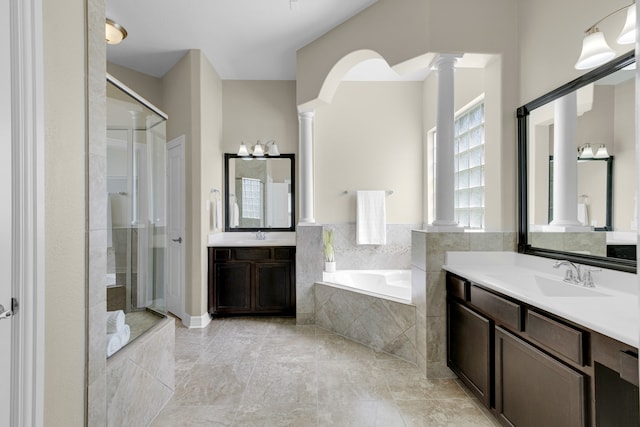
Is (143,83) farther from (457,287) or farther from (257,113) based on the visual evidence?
(457,287)

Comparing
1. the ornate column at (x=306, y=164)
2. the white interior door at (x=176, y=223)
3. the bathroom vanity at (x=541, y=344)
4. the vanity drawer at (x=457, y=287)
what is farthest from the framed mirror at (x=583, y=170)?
the white interior door at (x=176, y=223)

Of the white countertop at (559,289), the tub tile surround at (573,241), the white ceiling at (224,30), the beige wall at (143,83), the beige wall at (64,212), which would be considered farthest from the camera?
the beige wall at (143,83)

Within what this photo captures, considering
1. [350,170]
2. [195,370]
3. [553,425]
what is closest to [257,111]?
[350,170]

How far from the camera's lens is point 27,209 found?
3.26 feet

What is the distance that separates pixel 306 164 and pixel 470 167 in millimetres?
1790

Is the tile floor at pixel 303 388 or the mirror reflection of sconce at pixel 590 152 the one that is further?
the tile floor at pixel 303 388

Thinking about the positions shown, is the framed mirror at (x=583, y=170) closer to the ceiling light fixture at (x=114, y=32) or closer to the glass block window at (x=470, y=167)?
the glass block window at (x=470, y=167)

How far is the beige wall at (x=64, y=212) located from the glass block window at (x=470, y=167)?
3253mm

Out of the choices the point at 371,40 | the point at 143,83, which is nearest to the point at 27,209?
the point at 371,40

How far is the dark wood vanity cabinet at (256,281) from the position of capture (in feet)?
12.3

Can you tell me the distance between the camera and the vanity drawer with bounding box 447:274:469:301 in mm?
2115

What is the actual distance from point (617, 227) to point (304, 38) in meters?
3.01

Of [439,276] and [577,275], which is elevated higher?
[577,275]

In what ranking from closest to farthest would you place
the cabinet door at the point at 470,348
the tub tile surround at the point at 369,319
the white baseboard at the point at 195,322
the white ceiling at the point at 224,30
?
the cabinet door at the point at 470,348 < the tub tile surround at the point at 369,319 < the white ceiling at the point at 224,30 < the white baseboard at the point at 195,322
